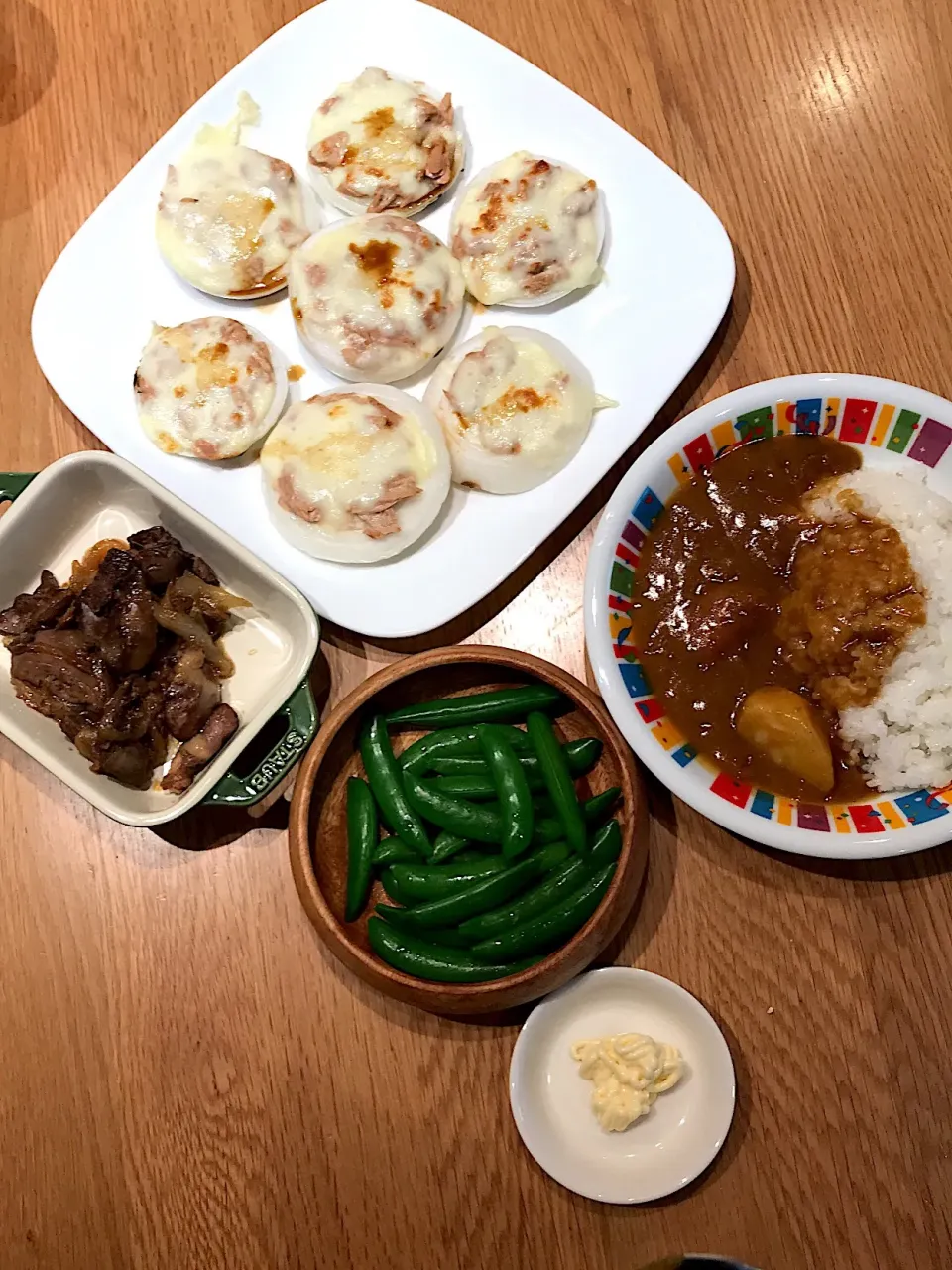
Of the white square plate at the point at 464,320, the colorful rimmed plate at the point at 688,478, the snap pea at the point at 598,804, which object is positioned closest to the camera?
the colorful rimmed plate at the point at 688,478

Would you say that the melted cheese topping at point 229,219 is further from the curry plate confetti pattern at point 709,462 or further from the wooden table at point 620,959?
the curry plate confetti pattern at point 709,462

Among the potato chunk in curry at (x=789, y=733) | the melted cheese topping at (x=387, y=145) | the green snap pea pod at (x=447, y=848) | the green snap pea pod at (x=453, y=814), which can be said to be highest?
the melted cheese topping at (x=387, y=145)

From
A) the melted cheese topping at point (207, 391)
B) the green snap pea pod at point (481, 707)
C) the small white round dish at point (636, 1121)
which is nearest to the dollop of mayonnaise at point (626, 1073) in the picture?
the small white round dish at point (636, 1121)

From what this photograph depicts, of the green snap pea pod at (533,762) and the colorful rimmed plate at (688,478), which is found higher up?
the colorful rimmed plate at (688,478)

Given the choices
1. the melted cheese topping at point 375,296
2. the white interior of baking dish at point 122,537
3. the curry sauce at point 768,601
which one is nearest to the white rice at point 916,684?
the curry sauce at point 768,601

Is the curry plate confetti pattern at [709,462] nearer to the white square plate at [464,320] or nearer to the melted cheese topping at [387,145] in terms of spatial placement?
the white square plate at [464,320]

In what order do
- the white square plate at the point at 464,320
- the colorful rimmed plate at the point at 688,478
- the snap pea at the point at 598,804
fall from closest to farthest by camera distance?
the colorful rimmed plate at the point at 688,478 < the snap pea at the point at 598,804 < the white square plate at the point at 464,320

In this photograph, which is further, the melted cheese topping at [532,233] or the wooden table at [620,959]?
the melted cheese topping at [532,233]
